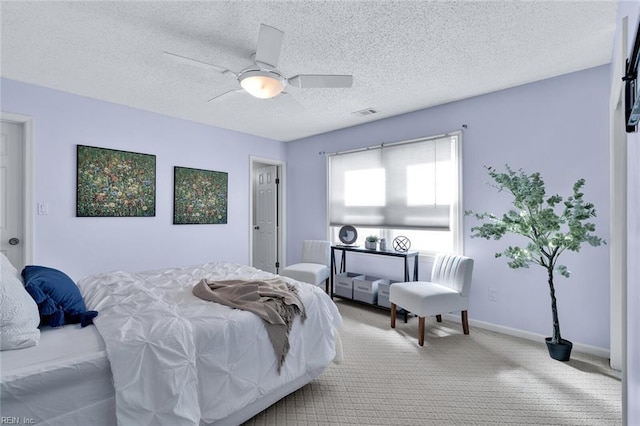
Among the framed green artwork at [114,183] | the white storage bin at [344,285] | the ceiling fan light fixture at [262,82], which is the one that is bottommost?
the white storage bin at [344,285]

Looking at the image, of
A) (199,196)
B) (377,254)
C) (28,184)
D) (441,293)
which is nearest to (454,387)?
(441,293)

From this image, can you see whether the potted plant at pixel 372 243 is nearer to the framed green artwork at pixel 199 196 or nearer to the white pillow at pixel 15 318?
the framed green artwork at pixel 199 196

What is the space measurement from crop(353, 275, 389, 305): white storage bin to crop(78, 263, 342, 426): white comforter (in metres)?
1.73

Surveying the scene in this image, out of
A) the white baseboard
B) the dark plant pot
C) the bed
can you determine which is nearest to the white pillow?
the bed

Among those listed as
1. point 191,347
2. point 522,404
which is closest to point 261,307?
point 191,347

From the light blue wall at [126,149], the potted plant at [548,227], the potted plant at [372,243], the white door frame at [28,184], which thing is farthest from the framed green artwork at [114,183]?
the potted plant at [548,227]

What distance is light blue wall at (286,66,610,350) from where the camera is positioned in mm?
2801

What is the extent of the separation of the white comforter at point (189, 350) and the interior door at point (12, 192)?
151cm

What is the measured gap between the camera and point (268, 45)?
2.03m

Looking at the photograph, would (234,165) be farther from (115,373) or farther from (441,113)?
(115,373)

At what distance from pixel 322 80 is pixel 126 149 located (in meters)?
2.93

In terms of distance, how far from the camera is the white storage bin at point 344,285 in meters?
4.30

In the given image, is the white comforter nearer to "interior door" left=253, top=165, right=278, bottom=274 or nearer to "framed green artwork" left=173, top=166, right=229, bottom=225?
"framed green artwork" left=173, top=166, right=229, bottom=225

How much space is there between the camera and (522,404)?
2.11m
